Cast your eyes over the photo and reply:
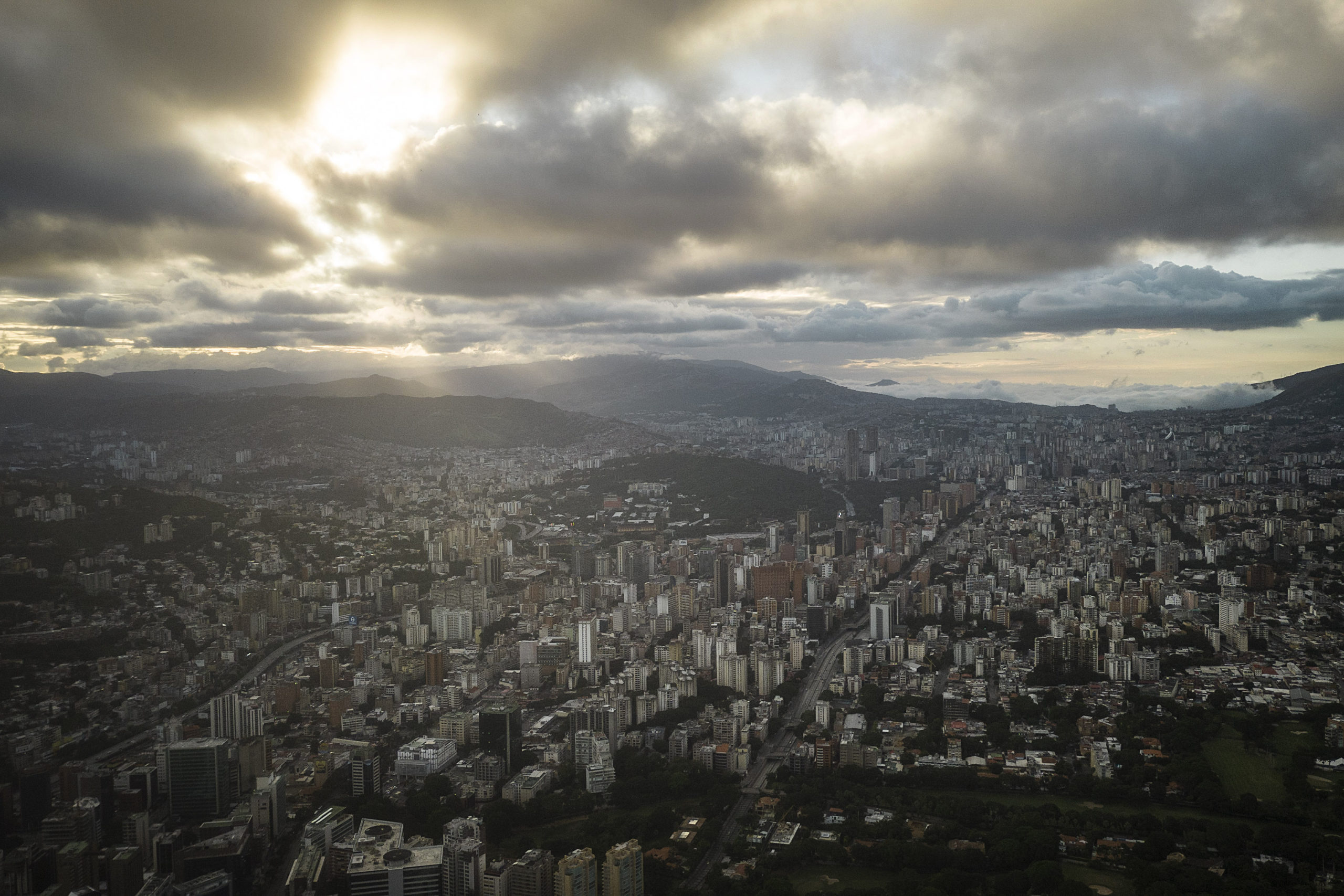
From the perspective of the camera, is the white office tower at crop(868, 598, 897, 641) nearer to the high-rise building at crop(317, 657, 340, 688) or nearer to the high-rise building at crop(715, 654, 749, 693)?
the high-rise building at crop(715, 654, 749, 693)

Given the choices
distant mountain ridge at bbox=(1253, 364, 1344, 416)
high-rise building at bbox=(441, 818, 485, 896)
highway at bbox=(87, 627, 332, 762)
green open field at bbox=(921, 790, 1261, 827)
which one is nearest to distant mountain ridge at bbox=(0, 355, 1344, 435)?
distant mountain ridge at bbox=(1253, 364, 1344, 416)

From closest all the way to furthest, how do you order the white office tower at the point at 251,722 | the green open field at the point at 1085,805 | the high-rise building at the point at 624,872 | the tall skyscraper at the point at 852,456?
the high-rise building at the point at 624,872, the green open field at the point at 1085,805, the white office tower at the point at 251,722, the tall skyscraper at the point at 852,456

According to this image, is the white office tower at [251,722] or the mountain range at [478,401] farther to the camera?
the mountain range at [478,401]

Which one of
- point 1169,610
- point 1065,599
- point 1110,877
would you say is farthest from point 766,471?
point 1110,877

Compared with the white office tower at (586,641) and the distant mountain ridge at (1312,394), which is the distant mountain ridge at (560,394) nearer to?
the distant mountain ridge at (1312,394)

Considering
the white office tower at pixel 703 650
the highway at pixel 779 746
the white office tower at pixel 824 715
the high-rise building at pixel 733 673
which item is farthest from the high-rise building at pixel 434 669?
the white office tower at pixel 824 715

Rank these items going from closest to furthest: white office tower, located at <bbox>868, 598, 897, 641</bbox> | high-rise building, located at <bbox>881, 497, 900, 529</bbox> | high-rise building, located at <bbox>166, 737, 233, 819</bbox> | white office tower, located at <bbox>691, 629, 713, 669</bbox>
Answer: high-rise building, located at <bbox>166, 737, 233, 819</bbox>, white office tower, located at <bbox>691, 629, 713, 669</bbox>, white office tower, located at <bbox>868, 598, 897, 641</bbox>, high-rise building, located at <bbox>881, 497, 900, 529</bbox>

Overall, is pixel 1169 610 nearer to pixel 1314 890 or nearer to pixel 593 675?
pixel 1314 890

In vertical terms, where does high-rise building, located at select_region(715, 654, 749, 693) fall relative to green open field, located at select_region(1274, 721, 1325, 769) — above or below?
below
